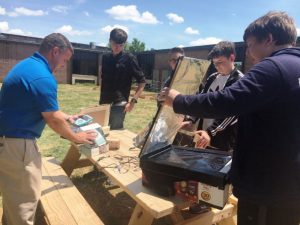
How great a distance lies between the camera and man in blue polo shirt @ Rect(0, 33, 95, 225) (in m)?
2.20

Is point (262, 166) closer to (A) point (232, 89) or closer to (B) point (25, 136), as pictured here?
(A) point (232, 89)

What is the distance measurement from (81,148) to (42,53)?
112 centimetres

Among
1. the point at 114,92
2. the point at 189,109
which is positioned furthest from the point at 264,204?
the point at 114,92

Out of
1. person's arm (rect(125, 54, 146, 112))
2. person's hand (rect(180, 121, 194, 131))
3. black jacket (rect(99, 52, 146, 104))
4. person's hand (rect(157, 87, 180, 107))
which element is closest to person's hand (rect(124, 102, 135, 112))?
person's arm (rect(125, 54, 146, 112))

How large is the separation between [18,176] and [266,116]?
184cm

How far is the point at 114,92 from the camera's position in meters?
4.30

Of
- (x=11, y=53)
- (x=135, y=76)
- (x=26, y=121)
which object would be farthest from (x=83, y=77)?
(x=26, y=121)

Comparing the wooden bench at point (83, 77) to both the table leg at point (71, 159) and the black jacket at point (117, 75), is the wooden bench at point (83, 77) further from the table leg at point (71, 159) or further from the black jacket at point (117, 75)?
the table leg at point (71, 159)

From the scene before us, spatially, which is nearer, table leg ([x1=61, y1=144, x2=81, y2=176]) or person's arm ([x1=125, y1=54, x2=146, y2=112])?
table leg ([x1=61, y1=144, x2=81, y2=176])

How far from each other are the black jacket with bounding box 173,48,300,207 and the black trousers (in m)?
0.04

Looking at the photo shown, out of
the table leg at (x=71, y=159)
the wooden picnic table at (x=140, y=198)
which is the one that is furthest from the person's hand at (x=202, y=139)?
the table leg at (x=71, y=159)

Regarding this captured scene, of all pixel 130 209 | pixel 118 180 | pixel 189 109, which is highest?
pixel 189 109

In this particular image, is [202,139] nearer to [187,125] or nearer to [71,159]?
[187,125]

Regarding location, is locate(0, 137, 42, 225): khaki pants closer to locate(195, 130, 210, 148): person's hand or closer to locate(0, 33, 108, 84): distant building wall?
locate(195, 130, 210, 148): person's hand
